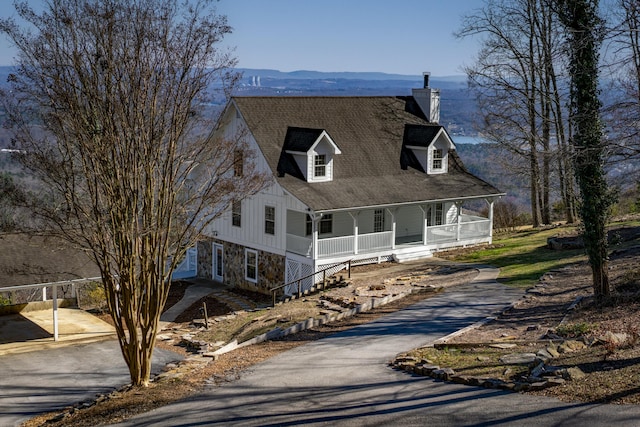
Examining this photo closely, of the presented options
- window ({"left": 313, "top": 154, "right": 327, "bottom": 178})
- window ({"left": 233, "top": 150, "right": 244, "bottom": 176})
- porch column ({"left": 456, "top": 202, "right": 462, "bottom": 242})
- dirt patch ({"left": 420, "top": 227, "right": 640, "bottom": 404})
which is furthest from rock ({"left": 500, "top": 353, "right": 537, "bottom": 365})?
porch column ({"left": 456, "top": 202, "right": 462, "bottom": 242})

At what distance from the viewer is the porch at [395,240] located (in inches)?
1254

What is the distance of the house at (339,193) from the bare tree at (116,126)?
13.8m

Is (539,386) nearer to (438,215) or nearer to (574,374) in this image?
(574,374)

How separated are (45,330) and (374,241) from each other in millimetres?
14356

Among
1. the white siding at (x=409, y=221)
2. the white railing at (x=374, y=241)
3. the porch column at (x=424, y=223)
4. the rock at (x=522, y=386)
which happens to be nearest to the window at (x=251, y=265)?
the white railing at (x=374, y=241)

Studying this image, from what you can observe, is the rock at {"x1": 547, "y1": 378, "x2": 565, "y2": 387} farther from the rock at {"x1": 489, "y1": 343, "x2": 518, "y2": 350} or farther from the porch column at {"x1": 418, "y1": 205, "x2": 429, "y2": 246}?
the porch column at {"x1": 418, "y1": 205, "x2": 429, "y2": 246}

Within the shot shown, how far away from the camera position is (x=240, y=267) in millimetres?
35375

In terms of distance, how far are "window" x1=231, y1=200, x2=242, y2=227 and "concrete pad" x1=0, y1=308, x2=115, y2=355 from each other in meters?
8.81

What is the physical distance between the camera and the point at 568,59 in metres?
20.7

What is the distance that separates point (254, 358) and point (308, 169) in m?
14.2

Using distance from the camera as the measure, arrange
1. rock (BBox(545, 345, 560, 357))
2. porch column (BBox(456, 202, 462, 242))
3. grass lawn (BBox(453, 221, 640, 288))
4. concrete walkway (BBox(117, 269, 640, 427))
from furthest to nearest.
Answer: porch column (BBox(456, 202, 462, 242))
grass lawn (BBox(453, 221, 640, 288))
rock (BBox(545, 345, 560, 357))
concrete walkway (BBox(117, 269, 640, 427))

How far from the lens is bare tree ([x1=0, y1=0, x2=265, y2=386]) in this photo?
1562cm

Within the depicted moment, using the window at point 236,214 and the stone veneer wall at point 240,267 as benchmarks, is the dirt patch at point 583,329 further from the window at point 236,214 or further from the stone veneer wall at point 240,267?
the window at point 236,214

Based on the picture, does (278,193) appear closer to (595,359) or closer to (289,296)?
(289,296)
